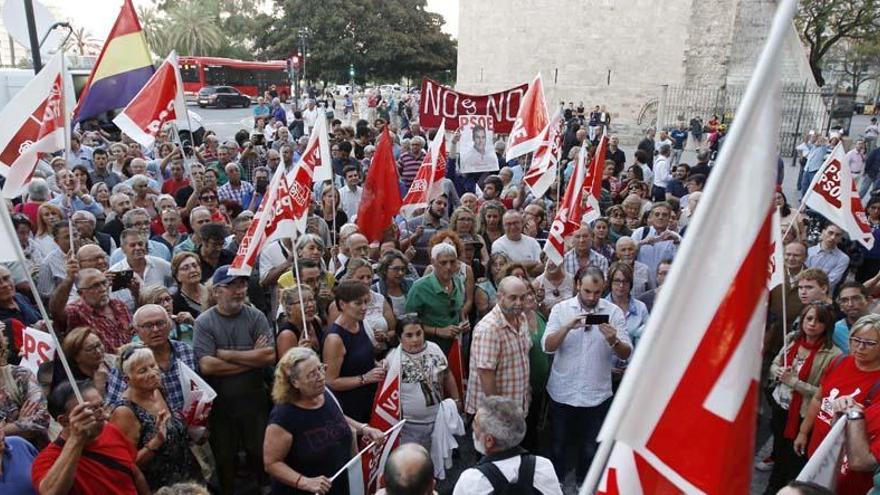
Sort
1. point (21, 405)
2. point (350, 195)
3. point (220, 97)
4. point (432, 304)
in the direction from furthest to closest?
point (220, 97)
point (350, 195)
point (432, 304)
point (21, 405)

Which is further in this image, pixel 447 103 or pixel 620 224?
pixel 447 103

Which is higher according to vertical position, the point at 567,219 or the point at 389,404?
the point at 567,219

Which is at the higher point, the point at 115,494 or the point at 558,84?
the point at 558,84

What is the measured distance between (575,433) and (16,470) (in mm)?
3272

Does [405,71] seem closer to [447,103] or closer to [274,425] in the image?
[447,103]

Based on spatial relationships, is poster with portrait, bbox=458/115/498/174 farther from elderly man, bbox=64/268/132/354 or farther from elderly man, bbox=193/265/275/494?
elderly man, bbox=64/268/132/354

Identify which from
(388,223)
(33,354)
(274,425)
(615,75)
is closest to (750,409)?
(274,425)

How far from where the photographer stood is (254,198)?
8.79m

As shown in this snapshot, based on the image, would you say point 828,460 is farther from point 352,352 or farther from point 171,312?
point 171,312

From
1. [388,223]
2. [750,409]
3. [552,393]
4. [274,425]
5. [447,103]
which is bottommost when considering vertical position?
[552,393]

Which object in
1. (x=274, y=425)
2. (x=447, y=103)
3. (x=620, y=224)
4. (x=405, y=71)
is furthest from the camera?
(x=405, y=71)

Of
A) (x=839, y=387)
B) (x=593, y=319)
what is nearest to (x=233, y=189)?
(x=593, y=319)

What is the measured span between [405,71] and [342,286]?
48738 millimetres

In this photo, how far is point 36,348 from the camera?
154 inches
